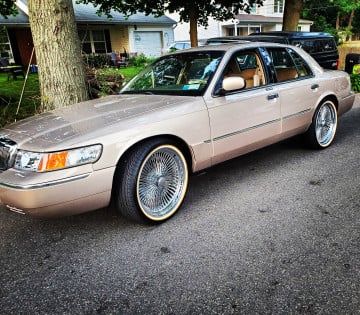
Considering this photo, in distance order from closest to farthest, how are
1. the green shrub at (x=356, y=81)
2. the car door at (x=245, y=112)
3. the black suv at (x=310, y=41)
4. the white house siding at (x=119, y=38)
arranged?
the car door at (x=245, y=112) → the black suv at (x=310, y=41) → the green shrub at (x=356, y=81) → the white house siding at (x=119, y=38)

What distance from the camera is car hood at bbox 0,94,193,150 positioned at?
2768mm

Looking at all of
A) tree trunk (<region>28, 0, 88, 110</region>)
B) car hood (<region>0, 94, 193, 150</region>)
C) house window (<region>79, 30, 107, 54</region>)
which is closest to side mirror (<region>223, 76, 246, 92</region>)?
car hood (<region>0, 94, 193, 150</region>)

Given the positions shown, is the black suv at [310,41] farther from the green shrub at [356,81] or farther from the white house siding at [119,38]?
the white house siding at [119,38]

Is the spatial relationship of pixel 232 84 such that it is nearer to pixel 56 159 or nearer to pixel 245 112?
pixel 245 112

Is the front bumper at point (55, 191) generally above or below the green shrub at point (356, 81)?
above

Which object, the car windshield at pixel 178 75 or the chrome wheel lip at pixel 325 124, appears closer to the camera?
the car windshield at pixel 178 75

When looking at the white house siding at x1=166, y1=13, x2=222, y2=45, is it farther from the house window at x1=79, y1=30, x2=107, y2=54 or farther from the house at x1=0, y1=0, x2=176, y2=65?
the house window at x1=79, y1=30, x2=107, y2=54

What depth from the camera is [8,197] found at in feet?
8.67

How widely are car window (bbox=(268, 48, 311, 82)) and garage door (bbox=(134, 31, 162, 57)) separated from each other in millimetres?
21211

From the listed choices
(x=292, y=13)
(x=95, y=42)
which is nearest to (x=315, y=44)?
(x=292, y=13)

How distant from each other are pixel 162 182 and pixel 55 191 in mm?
1038

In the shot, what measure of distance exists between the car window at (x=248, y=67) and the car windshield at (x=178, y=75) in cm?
28

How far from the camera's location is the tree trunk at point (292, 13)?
12.3 meters

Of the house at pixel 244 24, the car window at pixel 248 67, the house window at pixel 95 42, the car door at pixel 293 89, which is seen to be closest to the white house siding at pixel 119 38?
the house window at pixel 95 42
